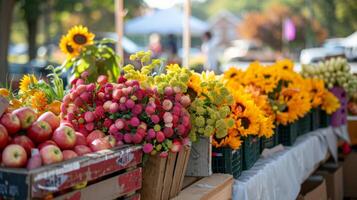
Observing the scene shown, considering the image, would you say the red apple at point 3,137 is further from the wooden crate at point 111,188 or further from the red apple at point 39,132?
the wooden crate at point 111,188

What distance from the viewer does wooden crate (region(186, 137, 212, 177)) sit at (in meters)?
3.02

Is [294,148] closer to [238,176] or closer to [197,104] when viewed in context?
[238,176]

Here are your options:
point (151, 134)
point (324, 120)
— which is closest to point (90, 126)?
point (151, 134)

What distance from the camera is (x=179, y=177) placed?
8.96ft

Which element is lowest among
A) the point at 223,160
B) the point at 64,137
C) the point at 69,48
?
the point at 223,160

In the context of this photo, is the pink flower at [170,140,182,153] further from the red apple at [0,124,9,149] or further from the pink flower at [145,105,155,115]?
the red apple at [0,124,9,149]

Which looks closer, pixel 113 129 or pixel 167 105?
pixel 113 129

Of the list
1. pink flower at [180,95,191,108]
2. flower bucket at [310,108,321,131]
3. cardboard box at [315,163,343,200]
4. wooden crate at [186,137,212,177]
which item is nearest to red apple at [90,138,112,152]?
pink flower at [180,95,191,108]

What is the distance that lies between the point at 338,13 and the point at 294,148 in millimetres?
46876

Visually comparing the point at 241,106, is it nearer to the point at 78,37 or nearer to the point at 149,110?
the point at 149,110

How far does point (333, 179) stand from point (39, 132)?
131 inches

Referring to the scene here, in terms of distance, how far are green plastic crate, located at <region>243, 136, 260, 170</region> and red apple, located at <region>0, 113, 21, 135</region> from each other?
1591 millimetres

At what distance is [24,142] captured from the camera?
6.96 feet

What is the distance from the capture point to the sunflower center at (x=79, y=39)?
13.8 ft
